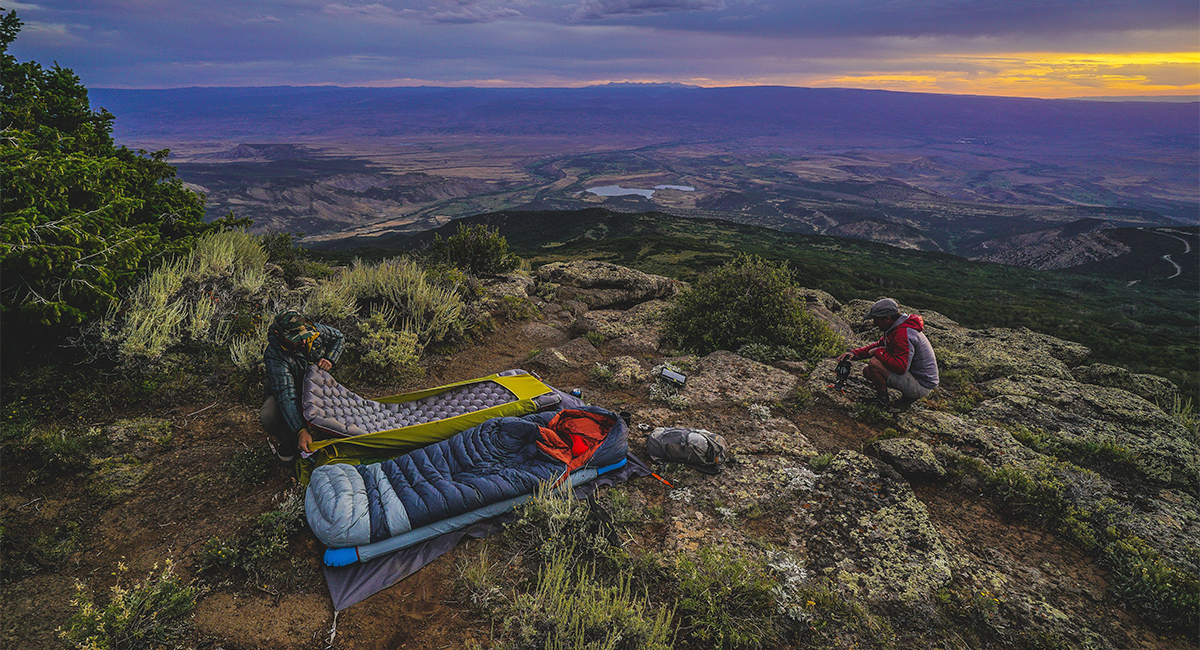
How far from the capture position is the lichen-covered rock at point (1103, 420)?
515cm

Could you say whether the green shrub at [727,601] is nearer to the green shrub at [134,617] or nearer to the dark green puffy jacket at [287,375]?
the green shrub at [134,617]

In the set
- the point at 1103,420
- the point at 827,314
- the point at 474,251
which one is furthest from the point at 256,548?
the point at 827,314

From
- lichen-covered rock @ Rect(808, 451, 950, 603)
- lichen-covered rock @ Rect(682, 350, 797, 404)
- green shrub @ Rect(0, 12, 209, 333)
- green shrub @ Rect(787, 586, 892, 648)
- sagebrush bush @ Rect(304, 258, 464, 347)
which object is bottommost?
green shrub @ Rect(787, 586, 892, 648)

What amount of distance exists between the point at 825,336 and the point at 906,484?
4.50m

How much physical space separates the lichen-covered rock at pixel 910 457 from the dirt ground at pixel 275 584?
20 cm

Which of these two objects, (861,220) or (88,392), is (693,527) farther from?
(861,220)

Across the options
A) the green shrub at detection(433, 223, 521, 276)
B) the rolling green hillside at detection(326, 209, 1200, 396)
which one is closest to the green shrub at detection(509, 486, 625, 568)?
the green shrub at detection(433, 223, 521, 276)

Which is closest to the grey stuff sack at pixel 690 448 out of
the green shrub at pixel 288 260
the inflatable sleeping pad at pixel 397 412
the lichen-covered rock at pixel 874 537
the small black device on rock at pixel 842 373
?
the lichen-covered rock at pixel 874 537

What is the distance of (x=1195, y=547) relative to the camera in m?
4.01

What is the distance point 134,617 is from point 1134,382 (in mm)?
12881

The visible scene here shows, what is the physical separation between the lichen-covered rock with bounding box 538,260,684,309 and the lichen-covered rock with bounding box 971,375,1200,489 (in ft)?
24.7

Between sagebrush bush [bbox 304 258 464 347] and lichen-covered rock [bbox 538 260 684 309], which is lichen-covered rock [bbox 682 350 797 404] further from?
lichen-covered rock [bbox 538 260 684 309]

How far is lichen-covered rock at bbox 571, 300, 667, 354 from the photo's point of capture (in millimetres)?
9391

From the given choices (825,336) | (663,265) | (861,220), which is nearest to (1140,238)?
(861,220)
